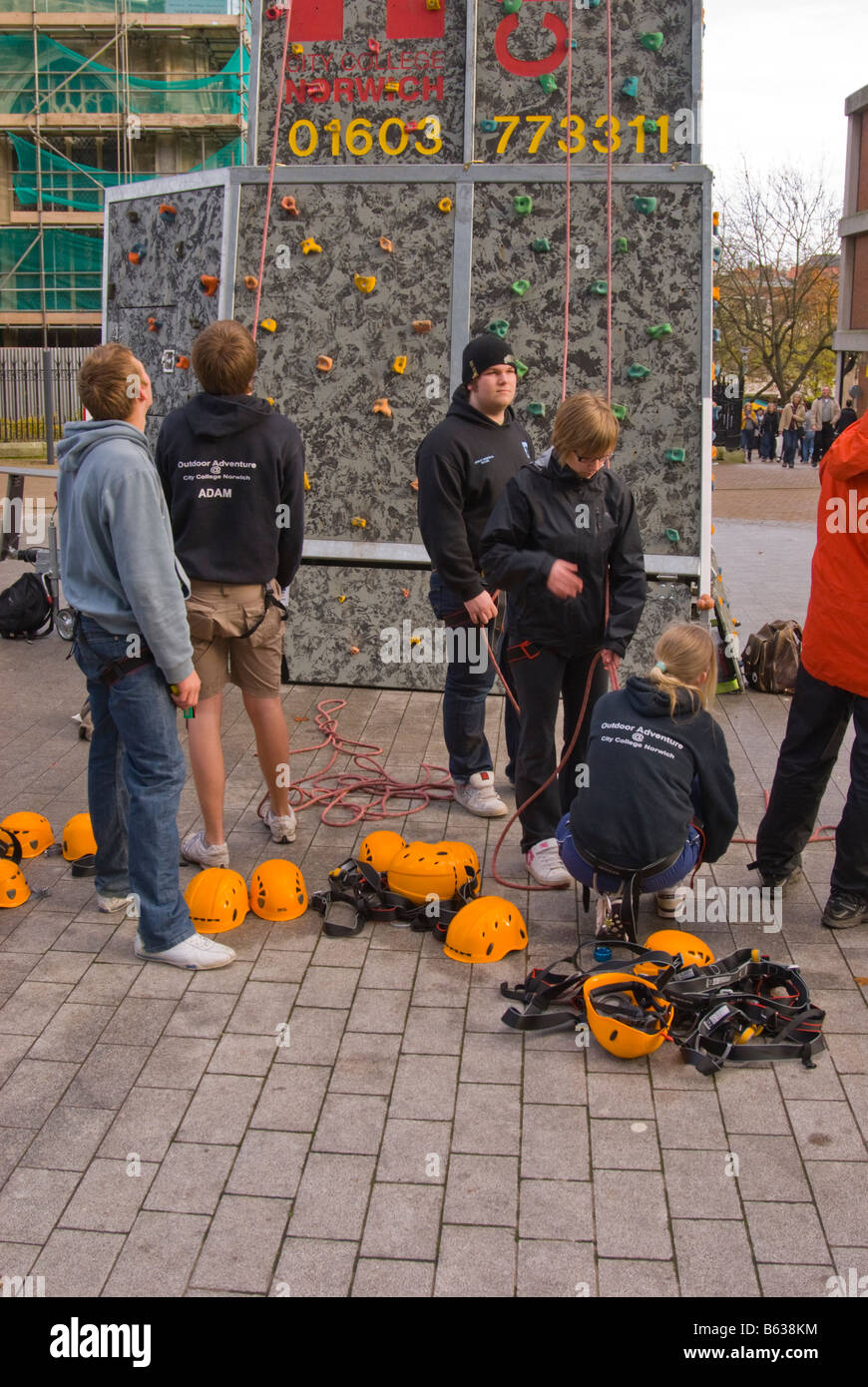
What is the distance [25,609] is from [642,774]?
21.0 feet

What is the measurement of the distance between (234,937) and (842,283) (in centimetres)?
3057

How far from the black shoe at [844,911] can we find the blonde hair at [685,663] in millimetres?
1027

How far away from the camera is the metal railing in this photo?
991 inches

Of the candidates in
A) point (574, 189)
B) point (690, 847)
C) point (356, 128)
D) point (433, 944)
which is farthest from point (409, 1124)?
point (356, 128)

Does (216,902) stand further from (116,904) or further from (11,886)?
(11,886)

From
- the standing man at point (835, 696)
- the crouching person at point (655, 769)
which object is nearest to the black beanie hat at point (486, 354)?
the standing man at point (835, 696)

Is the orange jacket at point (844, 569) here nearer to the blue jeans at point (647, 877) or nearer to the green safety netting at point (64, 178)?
the blue jeans at point (647, 877)

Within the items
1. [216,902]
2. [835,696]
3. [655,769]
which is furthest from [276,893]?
[835,696]

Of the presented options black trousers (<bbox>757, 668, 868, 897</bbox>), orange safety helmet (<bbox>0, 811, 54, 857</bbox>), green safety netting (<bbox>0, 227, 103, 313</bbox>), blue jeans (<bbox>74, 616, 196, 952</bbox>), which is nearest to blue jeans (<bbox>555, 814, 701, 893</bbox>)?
black trousers (<bbox>757, 668, 868, 897</bbox>)

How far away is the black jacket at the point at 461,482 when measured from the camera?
5738 mm

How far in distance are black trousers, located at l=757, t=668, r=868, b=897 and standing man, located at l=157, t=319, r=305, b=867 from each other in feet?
6.98

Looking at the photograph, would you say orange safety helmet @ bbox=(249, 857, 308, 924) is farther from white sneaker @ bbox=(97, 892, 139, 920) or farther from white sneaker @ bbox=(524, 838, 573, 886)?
white sneaker @ bbox=(524, 838, 573, 886)

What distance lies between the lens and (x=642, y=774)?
4.52 meters

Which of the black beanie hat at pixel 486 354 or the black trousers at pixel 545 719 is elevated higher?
the black beanie hat at pixel 486 354
